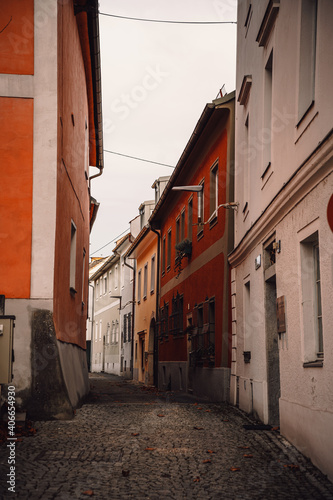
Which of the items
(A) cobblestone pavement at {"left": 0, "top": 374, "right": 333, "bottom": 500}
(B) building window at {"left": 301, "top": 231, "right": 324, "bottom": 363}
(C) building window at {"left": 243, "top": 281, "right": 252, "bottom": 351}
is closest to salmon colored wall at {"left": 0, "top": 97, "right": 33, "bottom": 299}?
(A) cobblestone pavement at {"left": 0, "top": 374, "right": 333, "bottom": 500}

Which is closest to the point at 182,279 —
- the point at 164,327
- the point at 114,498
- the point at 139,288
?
the point at 164,327

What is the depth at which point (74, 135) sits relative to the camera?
45.9 ft

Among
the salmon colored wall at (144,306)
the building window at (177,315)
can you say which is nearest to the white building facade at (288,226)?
the building window at (177,315)

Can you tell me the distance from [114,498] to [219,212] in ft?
37.0

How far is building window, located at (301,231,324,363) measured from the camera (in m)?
7.92

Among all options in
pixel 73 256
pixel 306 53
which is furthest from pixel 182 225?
pixel 306 53

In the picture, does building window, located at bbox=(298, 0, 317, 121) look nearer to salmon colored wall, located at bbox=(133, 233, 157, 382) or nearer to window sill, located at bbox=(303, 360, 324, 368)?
window sill, located at bbox=(303, 360, 324, 368)

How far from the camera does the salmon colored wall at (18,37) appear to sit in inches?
423

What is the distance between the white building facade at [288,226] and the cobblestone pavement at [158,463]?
1.56 ft

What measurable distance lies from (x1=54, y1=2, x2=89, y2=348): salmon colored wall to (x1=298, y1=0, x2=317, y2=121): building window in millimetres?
4172

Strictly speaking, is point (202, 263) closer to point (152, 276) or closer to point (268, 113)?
point (268, 113)

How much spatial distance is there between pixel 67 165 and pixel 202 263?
675 centimetres

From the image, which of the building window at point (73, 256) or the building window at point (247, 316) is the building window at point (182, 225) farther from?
the building window at point (247, 316)

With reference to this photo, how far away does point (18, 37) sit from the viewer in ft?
35.4
